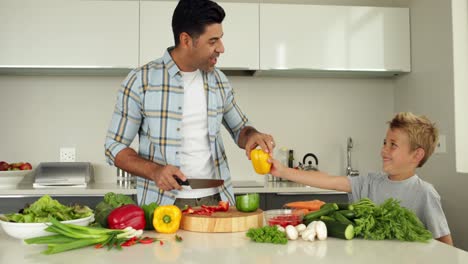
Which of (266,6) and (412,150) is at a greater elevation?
(266,6)

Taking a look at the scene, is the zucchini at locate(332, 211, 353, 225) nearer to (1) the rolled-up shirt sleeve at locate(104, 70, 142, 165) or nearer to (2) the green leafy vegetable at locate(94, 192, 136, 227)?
(2) the green leafy vegetable at locate(94, 192, 136, 227)

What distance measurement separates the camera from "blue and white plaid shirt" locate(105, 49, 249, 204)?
2.13 metres

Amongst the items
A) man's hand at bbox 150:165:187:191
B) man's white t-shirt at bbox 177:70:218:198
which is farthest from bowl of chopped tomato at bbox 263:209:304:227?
man's white t-shirt at bbox 177:70:218:198

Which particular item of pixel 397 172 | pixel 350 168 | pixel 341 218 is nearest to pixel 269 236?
pixel 341 218

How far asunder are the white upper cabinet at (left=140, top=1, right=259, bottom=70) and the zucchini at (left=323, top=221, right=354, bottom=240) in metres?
2.19

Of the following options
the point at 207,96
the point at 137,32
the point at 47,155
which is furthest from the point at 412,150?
the point at 47,155

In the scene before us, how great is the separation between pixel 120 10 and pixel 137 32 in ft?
0.62

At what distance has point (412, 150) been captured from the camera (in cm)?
219

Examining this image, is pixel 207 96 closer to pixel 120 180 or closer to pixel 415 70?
pixel 120 180

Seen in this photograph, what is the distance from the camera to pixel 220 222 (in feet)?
5.45

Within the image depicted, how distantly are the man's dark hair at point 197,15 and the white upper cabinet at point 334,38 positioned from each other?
5.23 ft

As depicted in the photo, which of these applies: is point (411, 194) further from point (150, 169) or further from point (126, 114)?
point (126, 114)

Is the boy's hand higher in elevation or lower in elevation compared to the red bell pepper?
higher

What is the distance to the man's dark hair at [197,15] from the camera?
2066mm
